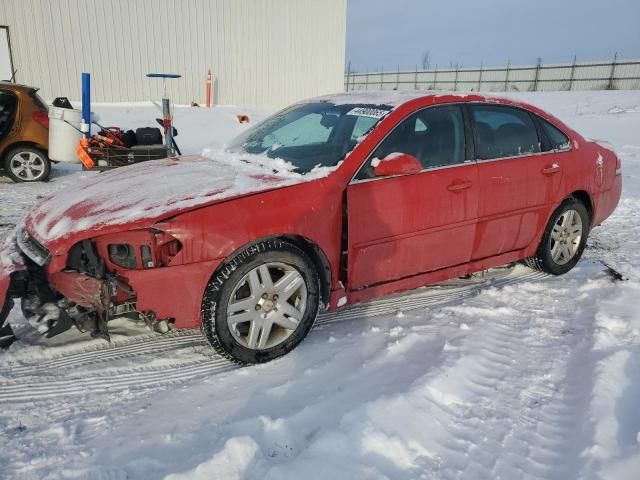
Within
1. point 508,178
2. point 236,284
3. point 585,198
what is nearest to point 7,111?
point 236,284

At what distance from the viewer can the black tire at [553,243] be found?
13.5 feet

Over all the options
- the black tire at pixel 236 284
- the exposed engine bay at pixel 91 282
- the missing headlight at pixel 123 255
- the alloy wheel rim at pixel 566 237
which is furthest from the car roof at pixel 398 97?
the missing headlight at pixel 123 255

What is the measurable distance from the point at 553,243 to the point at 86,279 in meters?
3.61

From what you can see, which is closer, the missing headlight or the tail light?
the missing headlight

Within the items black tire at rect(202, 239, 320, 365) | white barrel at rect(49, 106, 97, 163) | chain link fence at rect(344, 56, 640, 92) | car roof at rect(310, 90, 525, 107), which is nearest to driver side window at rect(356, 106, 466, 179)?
car roof at rect(310, 90, 525, 107)

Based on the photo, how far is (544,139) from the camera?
158 inches

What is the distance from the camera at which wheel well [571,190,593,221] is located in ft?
14.0

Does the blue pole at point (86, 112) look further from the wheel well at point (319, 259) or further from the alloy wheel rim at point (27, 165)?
the wheel well at point (319, 259)

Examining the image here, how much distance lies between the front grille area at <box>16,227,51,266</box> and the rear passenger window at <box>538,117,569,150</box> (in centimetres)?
368

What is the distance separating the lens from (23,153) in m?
7.90

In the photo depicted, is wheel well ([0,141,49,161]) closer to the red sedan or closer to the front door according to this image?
the red sedan

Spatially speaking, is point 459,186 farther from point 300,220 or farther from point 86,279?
point 86,279

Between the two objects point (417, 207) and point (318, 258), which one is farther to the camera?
point (417, 207)

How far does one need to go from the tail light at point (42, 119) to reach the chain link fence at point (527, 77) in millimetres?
19125
